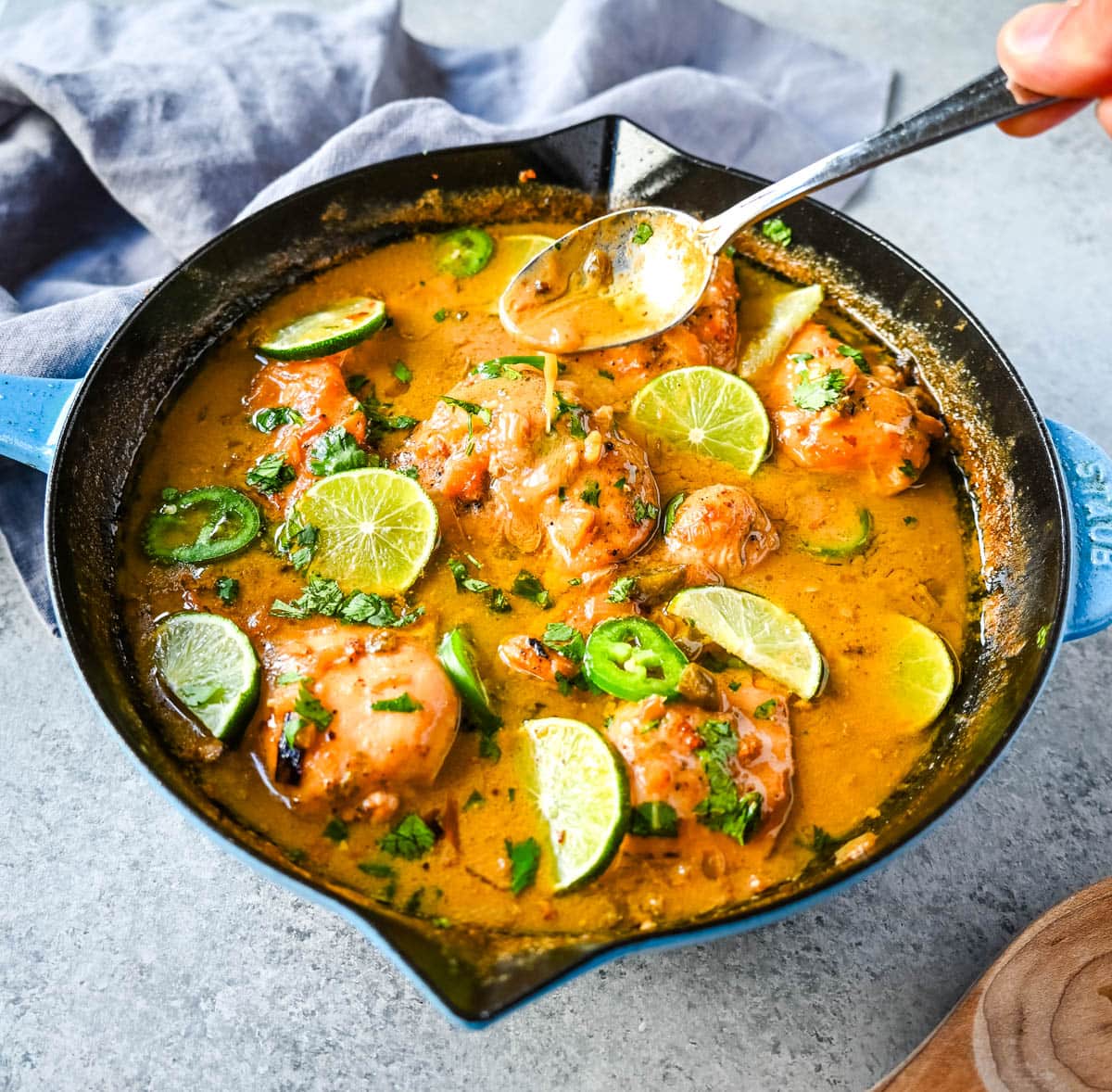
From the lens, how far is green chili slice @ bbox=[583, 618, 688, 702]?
3238 mm

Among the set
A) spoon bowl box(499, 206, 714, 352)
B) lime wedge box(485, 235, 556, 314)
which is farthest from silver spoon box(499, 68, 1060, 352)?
lime wedge box(485, 235, 556, 314)

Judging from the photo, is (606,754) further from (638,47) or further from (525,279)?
(638,47)

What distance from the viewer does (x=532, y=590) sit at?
3.59 meters

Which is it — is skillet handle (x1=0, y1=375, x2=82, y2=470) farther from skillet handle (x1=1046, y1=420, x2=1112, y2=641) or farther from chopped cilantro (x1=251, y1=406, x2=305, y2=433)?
skillet handle (x1=1046, y1=420, x2=1112, y2=641)

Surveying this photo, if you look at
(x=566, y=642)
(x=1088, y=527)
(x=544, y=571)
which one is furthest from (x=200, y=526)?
(x=1088, y=527)

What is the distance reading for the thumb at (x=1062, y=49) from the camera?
9.55 feet

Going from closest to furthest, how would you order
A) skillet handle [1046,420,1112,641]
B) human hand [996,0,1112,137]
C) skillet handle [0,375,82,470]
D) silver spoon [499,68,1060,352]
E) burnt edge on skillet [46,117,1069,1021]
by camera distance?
burnt edge on skillet [46,117,1069,1021], human hand [996,0,1112,137], skillet handle [1046,420,1112,641], skillet handle [0,375,82,470], silver spoon [499,68,1060,352]

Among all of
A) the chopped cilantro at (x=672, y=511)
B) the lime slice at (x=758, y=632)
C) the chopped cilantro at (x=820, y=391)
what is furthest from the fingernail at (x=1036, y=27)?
the lime slice at (x=758, y=632)

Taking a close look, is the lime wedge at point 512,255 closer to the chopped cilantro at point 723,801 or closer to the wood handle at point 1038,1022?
the chopped cilantro at point 723,801

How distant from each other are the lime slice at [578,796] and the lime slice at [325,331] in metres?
1.61

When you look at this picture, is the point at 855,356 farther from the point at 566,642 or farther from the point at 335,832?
the point at 335,832

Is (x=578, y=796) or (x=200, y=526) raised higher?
(x=578, y=796)

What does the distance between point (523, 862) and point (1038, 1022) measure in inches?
58.5

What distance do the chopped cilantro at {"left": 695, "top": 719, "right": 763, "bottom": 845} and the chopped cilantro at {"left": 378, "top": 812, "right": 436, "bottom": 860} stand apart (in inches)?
29.5
